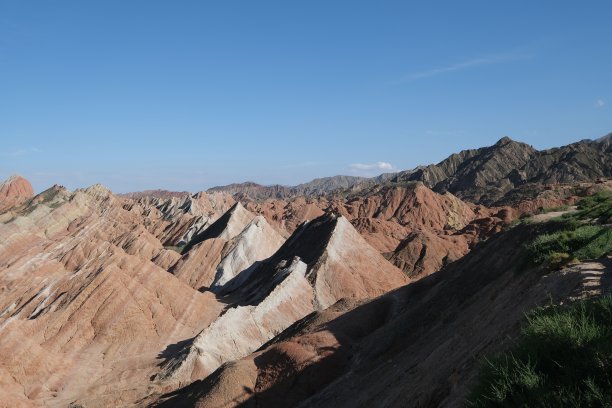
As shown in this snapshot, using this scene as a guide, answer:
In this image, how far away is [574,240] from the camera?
57.1ft

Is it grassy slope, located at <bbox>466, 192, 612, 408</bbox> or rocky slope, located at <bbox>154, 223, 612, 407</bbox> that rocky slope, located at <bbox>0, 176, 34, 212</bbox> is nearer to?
rocky slope, located at <bbox>154, 223, 612, 407</bbox>

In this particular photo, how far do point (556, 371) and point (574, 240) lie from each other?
39.3ft

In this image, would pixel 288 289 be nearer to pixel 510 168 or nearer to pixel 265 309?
pixel 265 309

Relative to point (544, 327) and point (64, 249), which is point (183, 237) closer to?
point (64, 249)

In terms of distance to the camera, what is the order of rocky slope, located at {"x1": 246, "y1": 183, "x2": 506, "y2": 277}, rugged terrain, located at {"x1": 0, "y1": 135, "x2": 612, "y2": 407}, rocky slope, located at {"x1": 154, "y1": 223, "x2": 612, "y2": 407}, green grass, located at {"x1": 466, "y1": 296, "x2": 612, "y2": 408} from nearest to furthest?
green grass, located at {"x1": 466, "y1": 296, "x2": 612, "y2": 408} → rocky slope, located at {"x1": 154, "y1": 223, "x2": 612, "y2": 407} → rugged terrain, located at {"x1": 0, "y1": 135, "x2": 612, "y2": 407} → rocky slope, located at {"x1": 246, "y1": 183, "x2": 506, "y2": 277}

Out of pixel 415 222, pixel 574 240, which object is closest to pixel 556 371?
pixel 574 240

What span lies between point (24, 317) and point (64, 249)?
22635mm

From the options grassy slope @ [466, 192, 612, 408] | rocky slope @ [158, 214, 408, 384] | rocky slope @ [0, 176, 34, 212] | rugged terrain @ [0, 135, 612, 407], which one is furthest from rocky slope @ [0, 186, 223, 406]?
rocky slope @ [0, 176, 34, 212]

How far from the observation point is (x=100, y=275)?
151ft

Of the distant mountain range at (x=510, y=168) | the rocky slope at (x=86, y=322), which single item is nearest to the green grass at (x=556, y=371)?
the rocky slope at (x=86, y=322)

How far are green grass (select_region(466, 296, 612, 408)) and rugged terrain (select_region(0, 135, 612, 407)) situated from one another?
9.00 ft

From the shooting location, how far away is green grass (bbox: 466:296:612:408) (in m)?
6.21

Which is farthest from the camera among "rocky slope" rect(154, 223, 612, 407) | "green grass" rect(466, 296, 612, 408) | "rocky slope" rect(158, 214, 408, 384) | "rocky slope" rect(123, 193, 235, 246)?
"rocky slope" rect(123, 193, 235, 246)

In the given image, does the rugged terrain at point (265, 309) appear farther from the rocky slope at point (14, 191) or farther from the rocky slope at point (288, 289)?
the rocky slope at point (14, 191)
